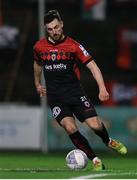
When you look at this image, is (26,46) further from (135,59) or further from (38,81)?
(38,81)

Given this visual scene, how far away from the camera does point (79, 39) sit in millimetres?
24719

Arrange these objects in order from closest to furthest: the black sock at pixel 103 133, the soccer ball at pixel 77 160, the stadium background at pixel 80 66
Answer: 1. the soccer ball at pixel 77 160
2. the black sock at pixel 103 133
3. the stadium background at pixel 80 66

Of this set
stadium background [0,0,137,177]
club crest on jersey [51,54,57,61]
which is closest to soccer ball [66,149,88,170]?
club crest on jersey [51,54,57,61]

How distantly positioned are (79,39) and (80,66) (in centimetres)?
71

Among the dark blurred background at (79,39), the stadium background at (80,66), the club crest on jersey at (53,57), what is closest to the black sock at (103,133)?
the club crest on jersey at (53,57)

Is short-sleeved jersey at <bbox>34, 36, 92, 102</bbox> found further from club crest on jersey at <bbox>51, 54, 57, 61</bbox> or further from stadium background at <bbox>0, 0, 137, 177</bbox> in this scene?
stadium background at <bbox>0, 0, 137, 177</bbox>

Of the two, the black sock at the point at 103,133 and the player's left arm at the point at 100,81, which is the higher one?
the player's left arm at the point at 100,81

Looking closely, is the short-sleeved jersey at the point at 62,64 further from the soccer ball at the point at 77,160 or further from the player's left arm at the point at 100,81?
the soccer ball at the point at 77,160

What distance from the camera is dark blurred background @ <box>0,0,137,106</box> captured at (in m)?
24.4

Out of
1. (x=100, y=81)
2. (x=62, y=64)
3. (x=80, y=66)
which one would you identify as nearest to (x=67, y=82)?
(x=62, y=64)

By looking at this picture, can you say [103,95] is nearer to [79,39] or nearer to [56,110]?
[56,110]

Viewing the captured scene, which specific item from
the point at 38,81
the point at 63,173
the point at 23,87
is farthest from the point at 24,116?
the point at 63,173

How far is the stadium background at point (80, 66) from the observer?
77.6 ft

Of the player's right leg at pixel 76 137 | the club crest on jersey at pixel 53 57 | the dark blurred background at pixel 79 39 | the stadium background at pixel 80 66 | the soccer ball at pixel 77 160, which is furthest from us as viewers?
the dark blurred background at pixel 79 39
